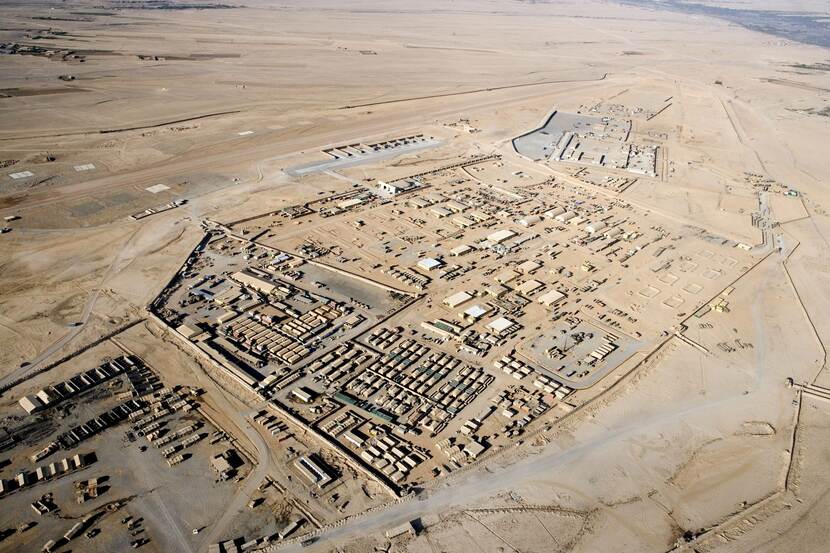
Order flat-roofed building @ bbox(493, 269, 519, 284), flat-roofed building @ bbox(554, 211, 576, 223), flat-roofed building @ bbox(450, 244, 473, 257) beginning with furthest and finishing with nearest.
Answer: flat-roofed building @ bbox(554, 211, 576, 223) < flat-roofed building @ bbox(450, 244, 473, 257) < flat-roofed building @ bbox(493, 269, 519, 284)

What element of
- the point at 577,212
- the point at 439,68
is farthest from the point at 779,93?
the point at 577,212

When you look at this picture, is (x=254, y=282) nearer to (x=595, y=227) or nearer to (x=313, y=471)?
(x=313, y=471)

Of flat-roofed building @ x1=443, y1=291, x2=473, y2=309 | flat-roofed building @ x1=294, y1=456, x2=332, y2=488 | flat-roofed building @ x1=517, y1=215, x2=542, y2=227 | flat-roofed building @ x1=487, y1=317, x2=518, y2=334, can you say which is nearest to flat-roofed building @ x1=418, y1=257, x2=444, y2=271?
flat-roofed building @ x1=443, y1=291, x2=473, y2=309

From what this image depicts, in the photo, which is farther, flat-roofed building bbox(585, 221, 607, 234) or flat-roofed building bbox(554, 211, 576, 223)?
flat-roofed building bbox(554, 211, 576, 223)

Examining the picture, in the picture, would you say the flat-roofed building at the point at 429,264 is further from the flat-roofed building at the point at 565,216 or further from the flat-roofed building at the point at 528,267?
the flat-roofed building at the point at 565,216

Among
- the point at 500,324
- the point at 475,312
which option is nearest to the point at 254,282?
the point at 475,312

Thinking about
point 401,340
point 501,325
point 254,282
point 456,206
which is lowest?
point 401,340

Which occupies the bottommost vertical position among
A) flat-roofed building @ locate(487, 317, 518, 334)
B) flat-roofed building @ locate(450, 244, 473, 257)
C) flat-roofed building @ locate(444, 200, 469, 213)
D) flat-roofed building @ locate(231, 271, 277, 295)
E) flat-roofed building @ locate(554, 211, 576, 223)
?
flat-roofed building @ locate(487, 317, 518, 334)

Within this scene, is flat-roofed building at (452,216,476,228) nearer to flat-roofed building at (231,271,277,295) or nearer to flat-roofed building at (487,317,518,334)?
flat-roofed building at (487,317,518,334)

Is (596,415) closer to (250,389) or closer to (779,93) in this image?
(250,389)
